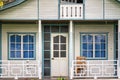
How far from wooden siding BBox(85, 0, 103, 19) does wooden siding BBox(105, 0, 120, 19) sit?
0.29 m

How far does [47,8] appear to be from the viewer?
642 inches

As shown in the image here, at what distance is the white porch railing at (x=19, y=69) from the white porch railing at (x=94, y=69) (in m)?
1.95

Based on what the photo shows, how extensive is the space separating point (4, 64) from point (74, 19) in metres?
4.18

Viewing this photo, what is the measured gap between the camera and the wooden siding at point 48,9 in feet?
53.5

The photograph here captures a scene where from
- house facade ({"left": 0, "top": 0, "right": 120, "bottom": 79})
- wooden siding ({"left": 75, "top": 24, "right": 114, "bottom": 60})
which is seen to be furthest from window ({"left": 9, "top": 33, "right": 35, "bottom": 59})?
wooden siding ({"left": 75, "top": 24, "right": 114, "bottom": 60})

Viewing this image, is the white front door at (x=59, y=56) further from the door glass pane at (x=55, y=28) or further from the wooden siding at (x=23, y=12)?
the wooden siding at (x=23, y=12)

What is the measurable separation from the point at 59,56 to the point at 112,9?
3.88m

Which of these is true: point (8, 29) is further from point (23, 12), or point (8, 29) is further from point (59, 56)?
point (59, 56)

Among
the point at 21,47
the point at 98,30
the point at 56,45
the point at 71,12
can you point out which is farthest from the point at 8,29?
the point at 98,30

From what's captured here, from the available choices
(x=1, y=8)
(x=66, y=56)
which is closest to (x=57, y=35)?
(x=66, y=56)

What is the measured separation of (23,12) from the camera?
16.3 metres

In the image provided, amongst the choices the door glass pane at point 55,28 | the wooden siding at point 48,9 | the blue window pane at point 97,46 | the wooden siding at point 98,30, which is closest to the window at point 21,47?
the door glass pane at point 55,28

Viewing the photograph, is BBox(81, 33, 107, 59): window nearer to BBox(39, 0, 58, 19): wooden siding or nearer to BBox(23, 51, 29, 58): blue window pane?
BBox(39, 0, 58, 19): wooden siding

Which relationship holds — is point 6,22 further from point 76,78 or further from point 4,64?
point 76,78
